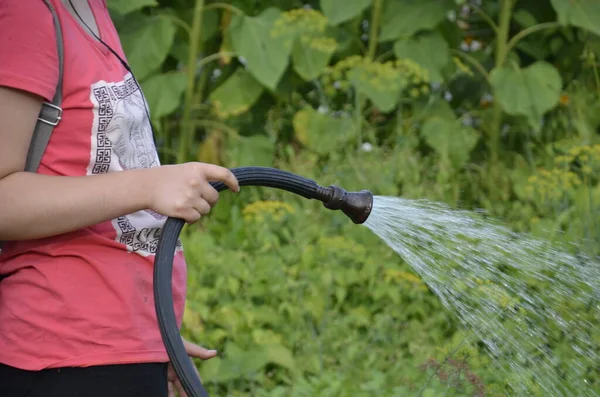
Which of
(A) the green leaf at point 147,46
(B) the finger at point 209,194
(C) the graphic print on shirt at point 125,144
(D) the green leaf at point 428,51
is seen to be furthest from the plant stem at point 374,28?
(B) the finger at point 209,194

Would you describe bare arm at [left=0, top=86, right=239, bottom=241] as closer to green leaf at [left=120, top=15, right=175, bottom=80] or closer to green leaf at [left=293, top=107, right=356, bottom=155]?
green leaf at [left=293, top=107, right=356, bottom=155]

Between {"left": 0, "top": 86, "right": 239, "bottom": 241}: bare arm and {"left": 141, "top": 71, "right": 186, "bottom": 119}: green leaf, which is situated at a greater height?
{"left": 141, "top": 71, "right": 186, "bottom": 119}: green leaf

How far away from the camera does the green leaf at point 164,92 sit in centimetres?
420

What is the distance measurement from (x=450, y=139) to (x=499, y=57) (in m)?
0.47

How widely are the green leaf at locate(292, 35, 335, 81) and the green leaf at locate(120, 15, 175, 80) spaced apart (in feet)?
1.75

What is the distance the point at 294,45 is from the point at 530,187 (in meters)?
1.21

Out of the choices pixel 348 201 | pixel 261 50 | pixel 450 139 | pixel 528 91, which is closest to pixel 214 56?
pixel 261 50

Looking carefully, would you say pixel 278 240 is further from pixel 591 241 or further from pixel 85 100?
pixel 85 100

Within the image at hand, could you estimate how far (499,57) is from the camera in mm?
4422

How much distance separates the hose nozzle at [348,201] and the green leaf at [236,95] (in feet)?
8.84

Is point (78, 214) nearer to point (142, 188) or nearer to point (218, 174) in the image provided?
point (142, 188)

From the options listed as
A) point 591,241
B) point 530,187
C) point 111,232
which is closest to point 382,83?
point 530,187

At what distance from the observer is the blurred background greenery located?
3.25 metres

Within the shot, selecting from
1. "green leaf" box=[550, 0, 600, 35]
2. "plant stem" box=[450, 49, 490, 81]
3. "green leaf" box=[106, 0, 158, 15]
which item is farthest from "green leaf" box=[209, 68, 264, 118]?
"green leaf" box=[550, 0, 600, 35]
